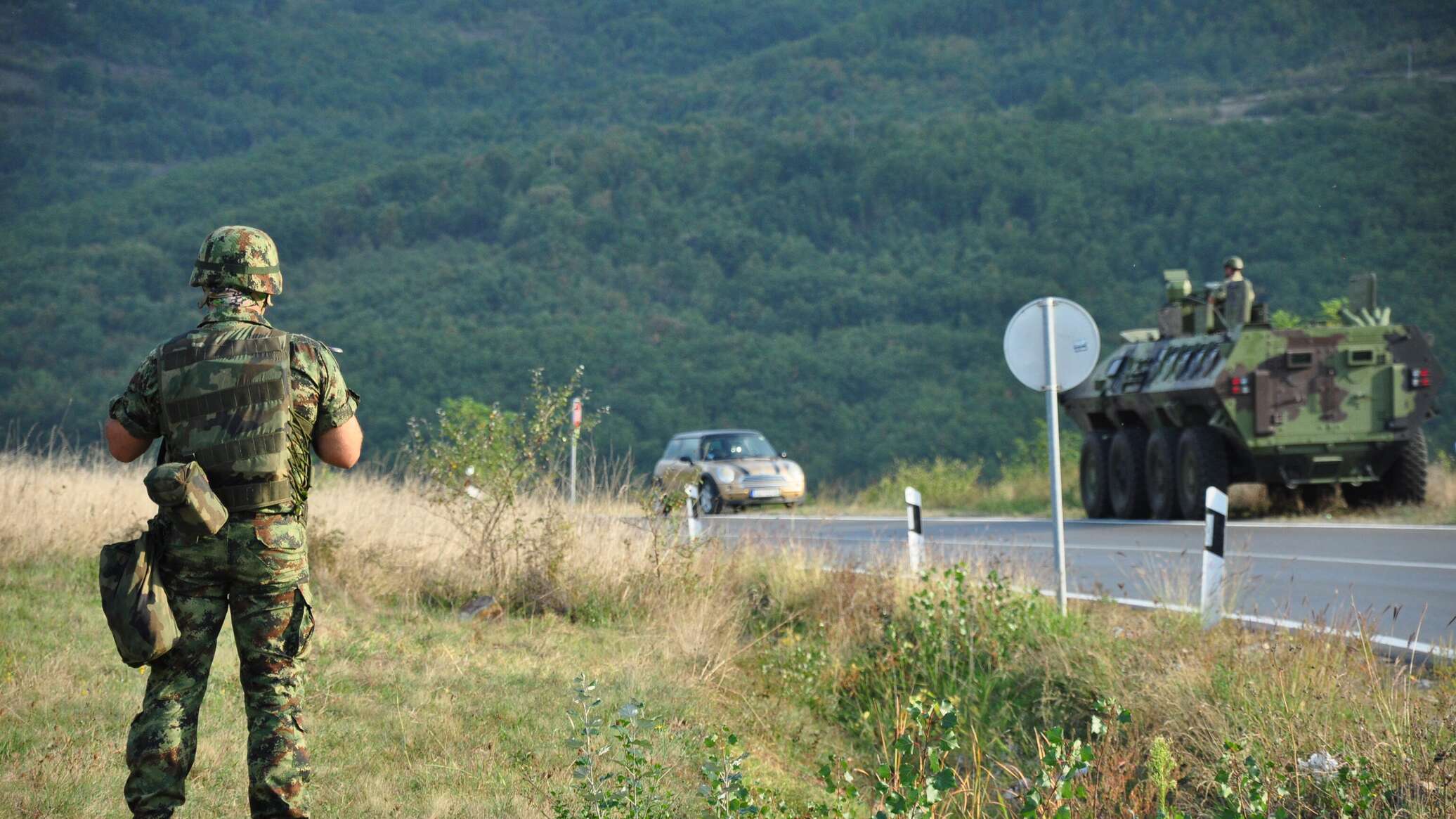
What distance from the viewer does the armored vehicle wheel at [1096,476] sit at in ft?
67.5

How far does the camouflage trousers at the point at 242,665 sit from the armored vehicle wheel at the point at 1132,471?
1640 centimetres

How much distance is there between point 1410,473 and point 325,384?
1634cm

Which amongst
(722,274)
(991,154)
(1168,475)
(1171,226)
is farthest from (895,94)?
(1168,475)

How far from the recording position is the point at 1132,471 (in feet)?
63.7

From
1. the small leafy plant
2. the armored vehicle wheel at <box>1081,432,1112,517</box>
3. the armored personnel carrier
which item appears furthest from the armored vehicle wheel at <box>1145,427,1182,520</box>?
the small leafy plant

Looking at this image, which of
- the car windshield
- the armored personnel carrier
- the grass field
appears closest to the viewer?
the grass field

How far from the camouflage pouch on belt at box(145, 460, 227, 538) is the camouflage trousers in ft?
0.46

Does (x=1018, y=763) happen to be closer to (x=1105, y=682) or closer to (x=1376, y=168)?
(x=1105, y=682)

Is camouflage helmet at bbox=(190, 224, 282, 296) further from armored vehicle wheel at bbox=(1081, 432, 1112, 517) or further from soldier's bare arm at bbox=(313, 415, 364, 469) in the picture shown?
armored vehicle wheel at bbox=(1081, 432, 1112, 517)

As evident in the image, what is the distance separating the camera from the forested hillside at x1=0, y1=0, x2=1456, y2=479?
201 feet

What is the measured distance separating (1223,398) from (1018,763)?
10.6 m

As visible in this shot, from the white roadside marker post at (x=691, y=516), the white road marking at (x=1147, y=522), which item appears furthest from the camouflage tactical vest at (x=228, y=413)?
the white road marking at (x=1147, y=522)

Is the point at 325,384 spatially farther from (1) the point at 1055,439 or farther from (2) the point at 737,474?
(2) the point at 737,474

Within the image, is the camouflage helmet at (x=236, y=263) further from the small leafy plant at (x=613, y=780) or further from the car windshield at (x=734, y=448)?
the car windshield at (x=734, y=448)
